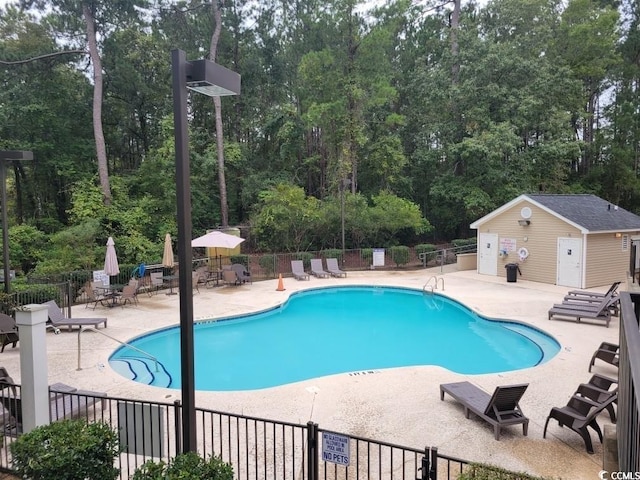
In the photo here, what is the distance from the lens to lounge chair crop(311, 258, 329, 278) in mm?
18906

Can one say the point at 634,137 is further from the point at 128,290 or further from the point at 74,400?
the point at 74,400

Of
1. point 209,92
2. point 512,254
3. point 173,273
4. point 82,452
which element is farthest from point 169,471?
point 512,254

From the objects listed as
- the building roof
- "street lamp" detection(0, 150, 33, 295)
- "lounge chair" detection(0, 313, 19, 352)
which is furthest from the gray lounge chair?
"lounge chair" detection(0, 313, 19, 352)

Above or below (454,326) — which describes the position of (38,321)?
above

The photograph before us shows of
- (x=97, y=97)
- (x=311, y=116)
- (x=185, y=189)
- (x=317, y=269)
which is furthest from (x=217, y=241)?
(x=185, y=189)

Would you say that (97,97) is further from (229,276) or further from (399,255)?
(399,255)

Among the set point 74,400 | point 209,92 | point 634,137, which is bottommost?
point 74,400

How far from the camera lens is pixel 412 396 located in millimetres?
6914

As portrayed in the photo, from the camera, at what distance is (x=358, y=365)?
9.96 metres

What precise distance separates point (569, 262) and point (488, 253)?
11.1 ft

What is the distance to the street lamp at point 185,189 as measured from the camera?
3.62 m

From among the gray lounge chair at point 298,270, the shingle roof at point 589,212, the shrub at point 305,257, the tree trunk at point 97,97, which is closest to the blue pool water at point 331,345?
the gray lounge chair at point 298,270

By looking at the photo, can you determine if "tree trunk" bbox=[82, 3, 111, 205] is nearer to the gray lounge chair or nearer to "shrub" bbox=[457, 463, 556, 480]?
the gray lounge chair

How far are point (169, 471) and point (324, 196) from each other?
925 inches
